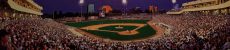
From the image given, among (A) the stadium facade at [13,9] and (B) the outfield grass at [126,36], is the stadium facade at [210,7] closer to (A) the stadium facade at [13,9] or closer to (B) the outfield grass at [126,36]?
(B) the outfield grass at [126,36]

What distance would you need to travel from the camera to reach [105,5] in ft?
256

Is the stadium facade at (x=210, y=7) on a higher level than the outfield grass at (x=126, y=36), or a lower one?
higher

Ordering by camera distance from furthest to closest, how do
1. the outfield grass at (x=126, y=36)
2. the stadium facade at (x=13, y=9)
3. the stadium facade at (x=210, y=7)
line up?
the stadium facade at (x=210, y=7), the outfield grass at (x=126, y=36), the stadium facade at (x=13, y=9)

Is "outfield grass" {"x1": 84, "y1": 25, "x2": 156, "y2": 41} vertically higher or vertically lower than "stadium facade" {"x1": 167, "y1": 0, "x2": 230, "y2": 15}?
lower

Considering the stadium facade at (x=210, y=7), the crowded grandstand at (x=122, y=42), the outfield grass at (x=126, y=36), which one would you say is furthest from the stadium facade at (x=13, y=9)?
the stadium facade at (x=210, y=7)

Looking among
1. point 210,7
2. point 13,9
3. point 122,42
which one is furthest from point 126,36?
point 210,7

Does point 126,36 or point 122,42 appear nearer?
point 122,42

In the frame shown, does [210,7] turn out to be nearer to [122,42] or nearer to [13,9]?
[122,42]

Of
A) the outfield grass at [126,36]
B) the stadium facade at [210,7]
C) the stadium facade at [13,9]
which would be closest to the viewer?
the stadium facade at [13,9]

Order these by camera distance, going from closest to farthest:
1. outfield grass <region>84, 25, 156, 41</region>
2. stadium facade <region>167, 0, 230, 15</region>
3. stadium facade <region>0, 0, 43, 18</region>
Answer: stadium facade <region>0, 0, 43, 18</region>
outfield grass <region>84, 25, 156, 41</region>
stadium facade <region>167, 0, 230, 15</region>

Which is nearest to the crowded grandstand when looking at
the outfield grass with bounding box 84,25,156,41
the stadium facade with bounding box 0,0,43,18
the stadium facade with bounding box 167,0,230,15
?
the stadium facade with bounding box 0,0,43,18

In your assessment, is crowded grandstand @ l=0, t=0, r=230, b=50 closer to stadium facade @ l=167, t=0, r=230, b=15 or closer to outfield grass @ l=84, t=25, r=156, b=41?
stadium facade @ l=167, t=0, r=230, b=15

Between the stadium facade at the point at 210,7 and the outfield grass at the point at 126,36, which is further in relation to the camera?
the stadium facade at the point at 210,7

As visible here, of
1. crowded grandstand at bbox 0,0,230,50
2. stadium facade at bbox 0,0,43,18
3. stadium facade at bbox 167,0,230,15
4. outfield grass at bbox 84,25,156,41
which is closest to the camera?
crowded grandstand at bbox 0,0,230,50
